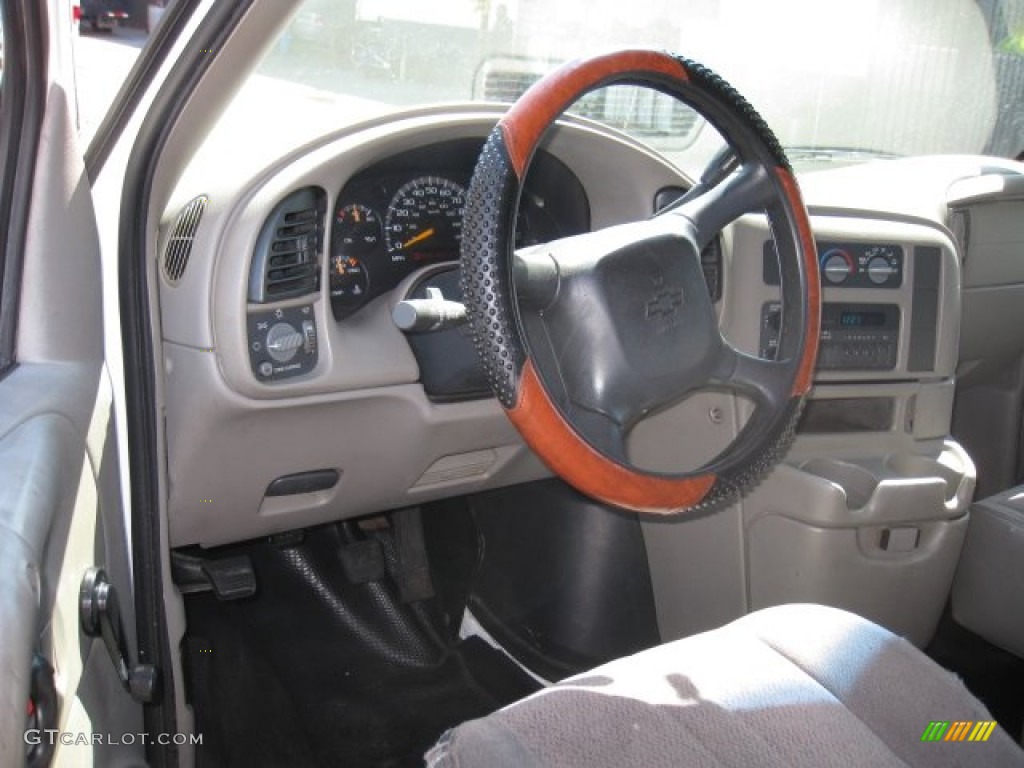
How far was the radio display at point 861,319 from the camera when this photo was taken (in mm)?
2131

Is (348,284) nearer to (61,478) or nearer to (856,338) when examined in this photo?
(61,478)

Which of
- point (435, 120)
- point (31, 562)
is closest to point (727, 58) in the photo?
point (435, 120)

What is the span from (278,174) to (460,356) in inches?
16.9

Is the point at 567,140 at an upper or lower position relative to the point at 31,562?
upper

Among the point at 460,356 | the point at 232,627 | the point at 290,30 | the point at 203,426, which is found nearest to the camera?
the point at 290,30

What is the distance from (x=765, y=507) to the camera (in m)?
2.11

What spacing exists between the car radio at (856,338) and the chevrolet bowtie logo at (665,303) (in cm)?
71

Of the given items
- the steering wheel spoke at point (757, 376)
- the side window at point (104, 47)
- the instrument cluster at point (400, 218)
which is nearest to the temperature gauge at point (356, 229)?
the instrument cluster at point (400, 218)

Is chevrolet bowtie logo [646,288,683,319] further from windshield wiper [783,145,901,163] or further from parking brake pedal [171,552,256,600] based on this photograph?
windshield wiper [783,145,901,163]

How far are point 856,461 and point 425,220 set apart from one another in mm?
1027

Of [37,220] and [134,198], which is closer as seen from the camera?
[37,220]

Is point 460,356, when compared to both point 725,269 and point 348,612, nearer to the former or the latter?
point 725,269

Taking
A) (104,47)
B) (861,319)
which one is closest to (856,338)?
(861,319)

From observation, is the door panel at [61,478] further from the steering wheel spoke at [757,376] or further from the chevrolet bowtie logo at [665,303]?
the steering wheel spoke at [757,376]
